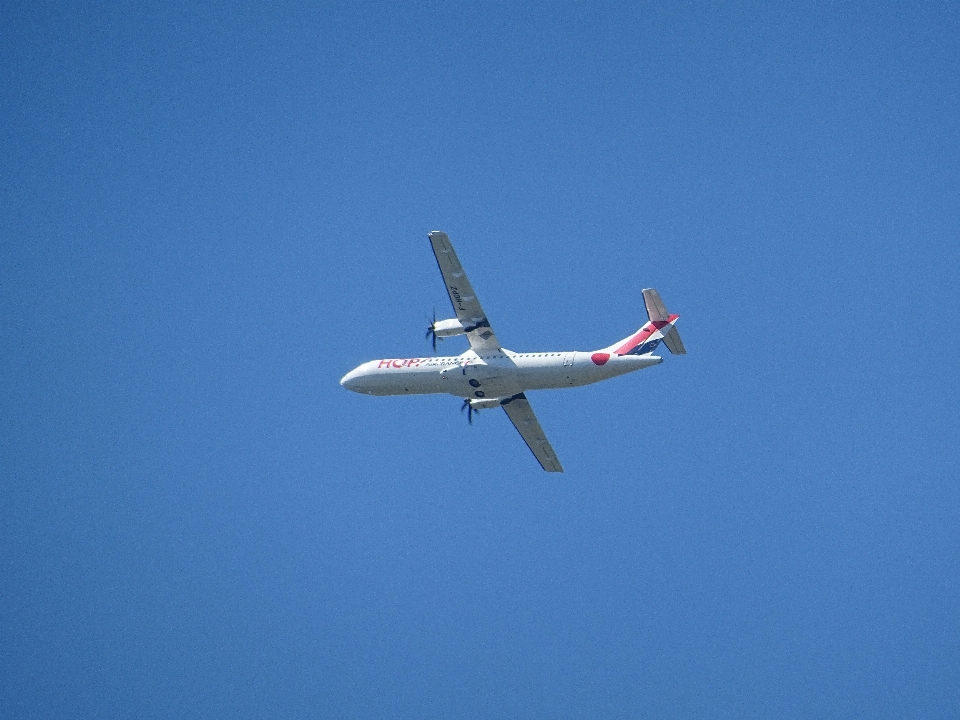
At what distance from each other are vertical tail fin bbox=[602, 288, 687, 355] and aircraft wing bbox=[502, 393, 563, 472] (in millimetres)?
6895

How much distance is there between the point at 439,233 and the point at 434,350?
20.2 feet

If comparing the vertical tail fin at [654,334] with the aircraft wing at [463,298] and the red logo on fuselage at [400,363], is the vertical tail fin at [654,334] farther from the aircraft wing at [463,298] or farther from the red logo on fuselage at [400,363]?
the red logo on fuselage at [400,363]

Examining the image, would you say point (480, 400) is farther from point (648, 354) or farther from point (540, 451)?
point (648, 354)

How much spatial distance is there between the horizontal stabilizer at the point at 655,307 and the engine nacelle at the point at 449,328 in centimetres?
839

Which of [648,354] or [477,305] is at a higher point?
[477,305]

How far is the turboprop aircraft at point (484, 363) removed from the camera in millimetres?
52906

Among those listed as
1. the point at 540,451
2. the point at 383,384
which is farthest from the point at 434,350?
the point at 540,451

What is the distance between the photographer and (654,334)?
54.0 metres

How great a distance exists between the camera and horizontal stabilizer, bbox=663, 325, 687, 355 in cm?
5403

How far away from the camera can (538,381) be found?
54094 millimetres

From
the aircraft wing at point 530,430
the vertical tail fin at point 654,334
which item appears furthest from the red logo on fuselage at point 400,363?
the vertical tail fin at point 654,334

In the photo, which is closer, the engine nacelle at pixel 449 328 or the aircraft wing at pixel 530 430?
the engine nacelle at pixel 449 328

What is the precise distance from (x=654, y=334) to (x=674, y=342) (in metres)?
0.99

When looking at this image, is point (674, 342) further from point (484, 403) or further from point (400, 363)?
point (400, 363)
